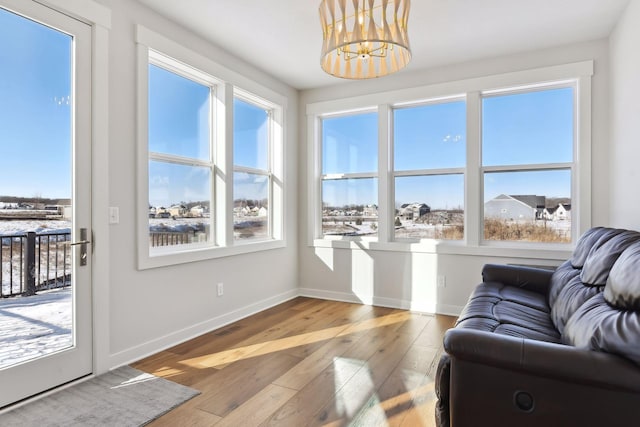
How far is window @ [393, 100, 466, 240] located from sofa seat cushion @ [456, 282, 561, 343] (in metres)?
1.40

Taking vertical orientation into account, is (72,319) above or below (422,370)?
above

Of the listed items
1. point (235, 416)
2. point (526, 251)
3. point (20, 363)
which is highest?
point (526, 251)

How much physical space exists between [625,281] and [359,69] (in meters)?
1.83

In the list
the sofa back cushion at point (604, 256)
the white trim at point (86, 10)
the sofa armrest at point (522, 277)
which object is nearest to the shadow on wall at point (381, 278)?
the sofa armrest at point (522, 277)

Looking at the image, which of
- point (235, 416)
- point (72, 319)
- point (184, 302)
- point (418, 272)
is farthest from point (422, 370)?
point (72, 319)

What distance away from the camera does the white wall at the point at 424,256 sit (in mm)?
3352

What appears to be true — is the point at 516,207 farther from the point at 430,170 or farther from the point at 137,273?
the point at 137,273

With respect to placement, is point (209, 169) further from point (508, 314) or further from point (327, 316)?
point (508, 314)

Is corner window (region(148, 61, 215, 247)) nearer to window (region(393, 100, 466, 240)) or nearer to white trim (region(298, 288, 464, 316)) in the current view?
white trim (region(298, 288, 464, 316))

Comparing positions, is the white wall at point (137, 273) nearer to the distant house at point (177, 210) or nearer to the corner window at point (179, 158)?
the corner window at point (179, 158)

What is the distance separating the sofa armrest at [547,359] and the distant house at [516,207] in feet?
8.82

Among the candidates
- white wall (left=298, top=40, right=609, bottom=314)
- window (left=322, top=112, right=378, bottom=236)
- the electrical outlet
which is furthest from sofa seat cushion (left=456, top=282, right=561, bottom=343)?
the electrical outlet

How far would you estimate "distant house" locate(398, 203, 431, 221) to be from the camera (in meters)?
4.21

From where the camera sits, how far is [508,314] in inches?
85.7
